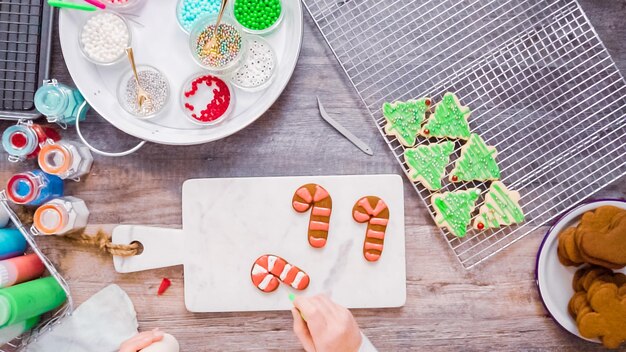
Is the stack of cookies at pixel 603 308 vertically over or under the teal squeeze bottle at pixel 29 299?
under

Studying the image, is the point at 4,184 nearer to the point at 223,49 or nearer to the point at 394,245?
the point at 223,49

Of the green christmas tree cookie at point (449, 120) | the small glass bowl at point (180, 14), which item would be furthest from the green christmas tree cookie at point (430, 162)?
the small glass bowl at point (180, 14)

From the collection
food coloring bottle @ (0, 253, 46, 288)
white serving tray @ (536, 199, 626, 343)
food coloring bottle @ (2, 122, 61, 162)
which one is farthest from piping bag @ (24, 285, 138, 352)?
white serving tray @ (536, 199, 626, 343)

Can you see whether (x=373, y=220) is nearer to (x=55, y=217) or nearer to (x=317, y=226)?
(x=317, y=226)

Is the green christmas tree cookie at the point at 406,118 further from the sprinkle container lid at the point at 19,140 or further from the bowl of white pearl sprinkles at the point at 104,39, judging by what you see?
the sprinkle container lid at the point at 19,140

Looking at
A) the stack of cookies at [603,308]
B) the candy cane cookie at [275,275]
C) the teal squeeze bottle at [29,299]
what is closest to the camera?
the teal squeeze bottle at [29,299]

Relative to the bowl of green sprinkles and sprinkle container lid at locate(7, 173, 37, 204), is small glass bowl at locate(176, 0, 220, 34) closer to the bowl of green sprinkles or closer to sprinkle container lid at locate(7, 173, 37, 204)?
the bowl of green sprinkles
